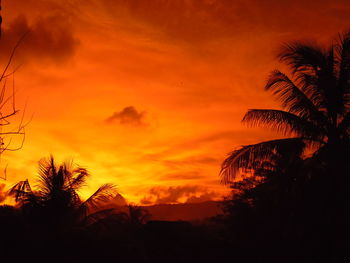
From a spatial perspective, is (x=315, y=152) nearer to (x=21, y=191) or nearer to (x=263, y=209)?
(x=263, y=209)

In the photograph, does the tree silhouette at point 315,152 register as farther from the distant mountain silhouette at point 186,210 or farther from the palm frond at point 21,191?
the distant mountain silhouette at point 186,210

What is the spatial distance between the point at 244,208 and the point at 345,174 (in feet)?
23.0

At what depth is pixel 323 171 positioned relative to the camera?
1050 centimetres

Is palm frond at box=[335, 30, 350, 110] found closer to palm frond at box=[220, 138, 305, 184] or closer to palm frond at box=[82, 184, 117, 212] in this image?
palm frond at box=[220, 138, 305, 184]

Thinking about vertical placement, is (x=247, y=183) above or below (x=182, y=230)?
above

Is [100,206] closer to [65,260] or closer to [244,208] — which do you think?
[65,260]

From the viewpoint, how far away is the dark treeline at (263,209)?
10.9 meters

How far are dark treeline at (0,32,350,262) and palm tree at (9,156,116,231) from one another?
1.6 inches

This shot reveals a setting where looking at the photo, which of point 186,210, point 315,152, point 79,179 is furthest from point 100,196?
point 186,210

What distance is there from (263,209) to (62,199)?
8.26m

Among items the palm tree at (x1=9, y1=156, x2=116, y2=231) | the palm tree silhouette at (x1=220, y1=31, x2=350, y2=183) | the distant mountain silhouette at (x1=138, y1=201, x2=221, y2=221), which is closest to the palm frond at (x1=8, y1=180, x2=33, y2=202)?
the palm tree at (x1=9, y1=156, x2=116, y2=231)

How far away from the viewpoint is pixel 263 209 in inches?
580

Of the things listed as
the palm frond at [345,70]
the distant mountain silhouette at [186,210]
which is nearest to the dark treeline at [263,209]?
the palm frond at [345,70]

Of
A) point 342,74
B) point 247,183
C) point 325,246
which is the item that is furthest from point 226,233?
point 342,74
